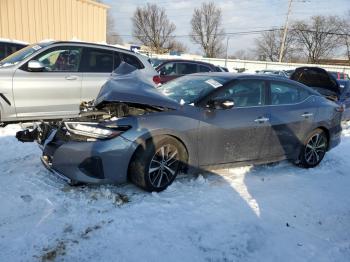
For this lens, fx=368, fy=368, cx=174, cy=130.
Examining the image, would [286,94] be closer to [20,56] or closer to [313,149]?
[313,149]

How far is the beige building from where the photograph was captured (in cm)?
1892

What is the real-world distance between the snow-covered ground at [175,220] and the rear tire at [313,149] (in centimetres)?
78

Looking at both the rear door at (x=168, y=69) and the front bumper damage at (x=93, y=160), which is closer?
the front bumper damage at (x=93, y=160)

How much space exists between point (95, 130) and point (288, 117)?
2.98 m

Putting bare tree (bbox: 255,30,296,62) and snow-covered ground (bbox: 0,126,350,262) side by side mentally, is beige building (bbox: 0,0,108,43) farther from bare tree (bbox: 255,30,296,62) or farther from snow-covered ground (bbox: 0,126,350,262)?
bare tree (bbox: 255,30,296,62)

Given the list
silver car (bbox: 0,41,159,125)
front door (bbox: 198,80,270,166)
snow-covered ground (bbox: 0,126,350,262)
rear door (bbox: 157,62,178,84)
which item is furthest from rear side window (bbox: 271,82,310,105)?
rear door (bbox: 157,62,178,84)

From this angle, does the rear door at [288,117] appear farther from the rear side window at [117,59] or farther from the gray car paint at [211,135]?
the rear side window at [117,59]

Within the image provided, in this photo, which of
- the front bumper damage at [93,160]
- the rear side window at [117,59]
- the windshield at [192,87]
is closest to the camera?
the front bumper damage at [93,160]

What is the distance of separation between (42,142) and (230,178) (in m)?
2.55

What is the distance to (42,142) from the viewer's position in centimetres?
463

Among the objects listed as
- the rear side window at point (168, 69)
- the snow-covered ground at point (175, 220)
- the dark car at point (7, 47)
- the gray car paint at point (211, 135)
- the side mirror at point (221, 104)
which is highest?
the dark car at point (7, 47)

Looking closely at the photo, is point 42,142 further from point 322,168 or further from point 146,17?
point 146,17

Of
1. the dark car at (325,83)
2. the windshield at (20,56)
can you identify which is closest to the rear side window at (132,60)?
the windshield at (20,56)

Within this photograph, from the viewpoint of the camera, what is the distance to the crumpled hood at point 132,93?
4223mm
